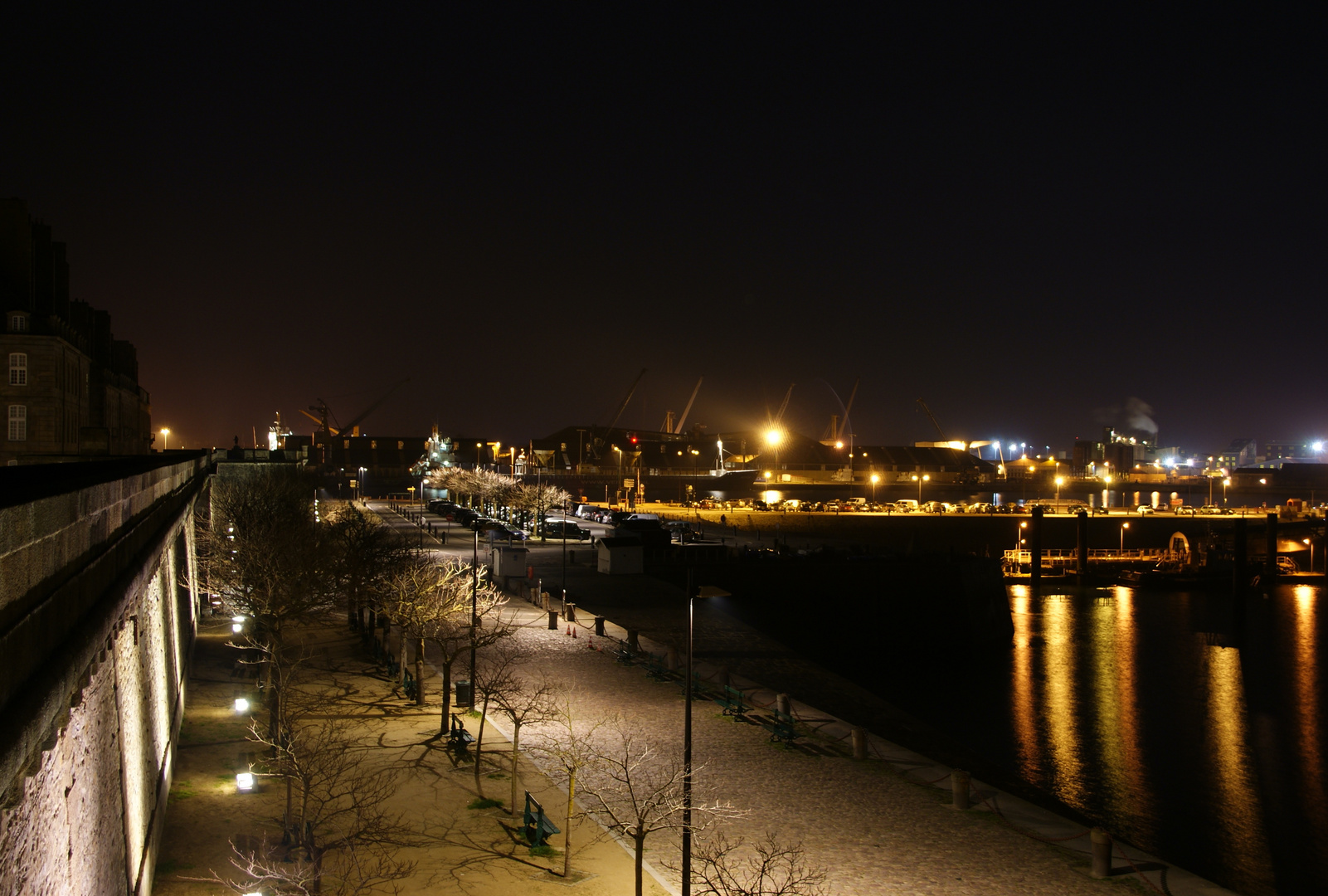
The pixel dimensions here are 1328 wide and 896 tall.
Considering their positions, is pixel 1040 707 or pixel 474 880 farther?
pixel 1040 707

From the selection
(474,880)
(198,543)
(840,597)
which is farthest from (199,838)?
(840,597)

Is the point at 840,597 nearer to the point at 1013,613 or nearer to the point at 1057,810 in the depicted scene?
the point at 1013,613

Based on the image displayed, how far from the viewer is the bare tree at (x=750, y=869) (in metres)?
11.1

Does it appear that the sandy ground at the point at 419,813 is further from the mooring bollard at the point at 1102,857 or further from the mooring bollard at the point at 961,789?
the mooring bollard at the point at 1102,857

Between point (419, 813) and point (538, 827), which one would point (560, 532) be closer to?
point (419, 813)

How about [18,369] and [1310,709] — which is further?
[1310,709]

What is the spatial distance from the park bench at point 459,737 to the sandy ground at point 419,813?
0.19m

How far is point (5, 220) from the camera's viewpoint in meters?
34.9

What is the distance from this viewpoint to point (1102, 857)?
12625mm

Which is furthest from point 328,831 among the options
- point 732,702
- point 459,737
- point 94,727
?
point 732,702

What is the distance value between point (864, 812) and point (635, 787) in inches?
143

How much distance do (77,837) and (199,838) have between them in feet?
19.5

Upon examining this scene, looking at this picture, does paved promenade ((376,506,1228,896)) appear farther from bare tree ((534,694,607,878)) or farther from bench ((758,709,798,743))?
bare tree ((534,694,607,878))

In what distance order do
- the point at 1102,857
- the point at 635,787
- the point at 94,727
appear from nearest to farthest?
1. the point at 94,727
2. the point at 1102,857
3. the point at 635,787
